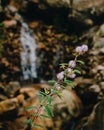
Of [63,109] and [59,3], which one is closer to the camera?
[63,109]

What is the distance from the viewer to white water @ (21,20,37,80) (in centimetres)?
659

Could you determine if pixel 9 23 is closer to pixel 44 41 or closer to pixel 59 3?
pixel 44 41

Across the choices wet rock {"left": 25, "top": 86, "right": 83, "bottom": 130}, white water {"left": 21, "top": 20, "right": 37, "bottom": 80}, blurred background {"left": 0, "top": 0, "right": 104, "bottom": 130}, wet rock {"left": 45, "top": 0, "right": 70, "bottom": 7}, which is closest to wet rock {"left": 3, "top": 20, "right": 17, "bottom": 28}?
blurred background {"left": 0, "top": 0, "right": 104, "bottom": 130}

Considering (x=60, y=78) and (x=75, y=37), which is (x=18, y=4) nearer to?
(x=75, y=37)

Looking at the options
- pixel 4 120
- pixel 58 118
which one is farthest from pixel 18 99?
pixel 58 118

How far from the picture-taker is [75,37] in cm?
685

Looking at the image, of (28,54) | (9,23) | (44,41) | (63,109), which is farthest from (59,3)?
(63,109)

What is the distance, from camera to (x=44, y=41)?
6844 millimetres

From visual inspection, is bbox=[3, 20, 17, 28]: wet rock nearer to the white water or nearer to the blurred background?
the blurred background

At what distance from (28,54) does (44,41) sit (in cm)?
44

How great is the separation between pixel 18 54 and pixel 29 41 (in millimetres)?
406

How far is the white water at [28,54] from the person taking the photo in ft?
21.6

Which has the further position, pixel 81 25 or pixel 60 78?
pixel 81 25

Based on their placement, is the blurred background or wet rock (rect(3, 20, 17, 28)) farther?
wet rock (rect(3, 20, 17, 28))
